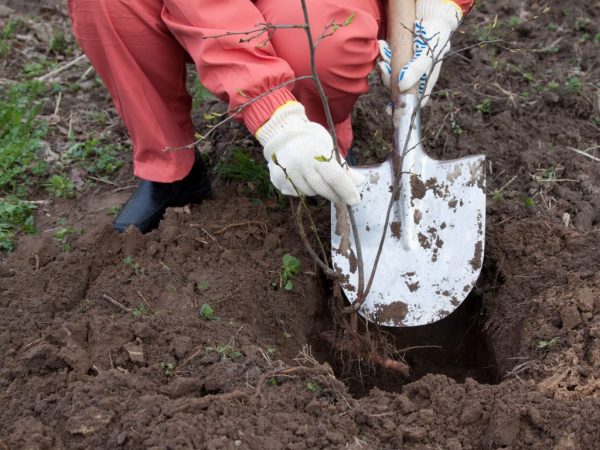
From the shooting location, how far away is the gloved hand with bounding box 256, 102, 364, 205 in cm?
188

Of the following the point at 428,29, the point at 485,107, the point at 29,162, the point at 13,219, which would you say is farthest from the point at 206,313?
the point at 485,107

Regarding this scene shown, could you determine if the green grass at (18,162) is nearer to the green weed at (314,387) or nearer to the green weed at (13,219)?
the green weed at (13,219)

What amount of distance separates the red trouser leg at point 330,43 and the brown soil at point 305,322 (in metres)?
0.49

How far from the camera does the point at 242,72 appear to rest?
188 cm

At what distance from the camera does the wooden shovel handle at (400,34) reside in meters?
2.28

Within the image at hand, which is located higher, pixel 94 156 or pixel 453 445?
pixel 453 445

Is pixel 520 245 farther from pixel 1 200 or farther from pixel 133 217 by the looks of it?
pixel 1 200

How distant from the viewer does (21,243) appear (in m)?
2.54

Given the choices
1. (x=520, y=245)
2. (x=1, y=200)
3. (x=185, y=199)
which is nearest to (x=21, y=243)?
(x=1, y=200)

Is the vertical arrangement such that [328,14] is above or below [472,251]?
above

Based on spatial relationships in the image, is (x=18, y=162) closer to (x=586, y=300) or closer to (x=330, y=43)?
(x=330, y=43)

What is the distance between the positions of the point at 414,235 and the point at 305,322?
0.48m

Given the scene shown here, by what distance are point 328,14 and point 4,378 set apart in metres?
1.46

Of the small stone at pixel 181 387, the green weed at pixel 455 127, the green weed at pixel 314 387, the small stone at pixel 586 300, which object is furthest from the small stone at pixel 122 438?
the green weed at pixel 455 127
